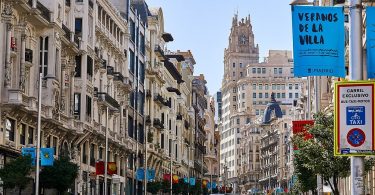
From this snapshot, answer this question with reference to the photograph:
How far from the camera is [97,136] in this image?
221 ft

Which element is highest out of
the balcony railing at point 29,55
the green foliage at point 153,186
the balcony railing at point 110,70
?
the balcony railing at point 110,70

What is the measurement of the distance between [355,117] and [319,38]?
2000mm

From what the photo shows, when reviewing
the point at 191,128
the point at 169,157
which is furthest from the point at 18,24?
the point at 191,128

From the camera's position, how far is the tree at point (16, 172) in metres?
40.4

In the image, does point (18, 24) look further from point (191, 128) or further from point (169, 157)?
point (191, 128)

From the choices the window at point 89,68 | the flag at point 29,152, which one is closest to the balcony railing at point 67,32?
the window at point 89,68

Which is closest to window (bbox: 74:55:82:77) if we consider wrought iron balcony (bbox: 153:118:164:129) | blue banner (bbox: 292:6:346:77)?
wrought iron balcony (bbox: 153:118:164:129)

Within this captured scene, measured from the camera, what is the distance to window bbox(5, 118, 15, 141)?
46.2 metres

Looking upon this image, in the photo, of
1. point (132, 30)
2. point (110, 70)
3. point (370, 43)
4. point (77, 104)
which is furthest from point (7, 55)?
point (132, 30)

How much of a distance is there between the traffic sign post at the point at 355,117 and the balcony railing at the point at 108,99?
53606 millimetres

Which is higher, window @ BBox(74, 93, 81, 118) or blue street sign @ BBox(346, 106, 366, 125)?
window @ BBox(74, 93, 81, 118)

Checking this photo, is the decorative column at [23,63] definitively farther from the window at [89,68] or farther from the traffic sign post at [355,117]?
the traffic sign post at [355,117]

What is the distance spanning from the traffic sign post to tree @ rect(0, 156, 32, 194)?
91.5ft

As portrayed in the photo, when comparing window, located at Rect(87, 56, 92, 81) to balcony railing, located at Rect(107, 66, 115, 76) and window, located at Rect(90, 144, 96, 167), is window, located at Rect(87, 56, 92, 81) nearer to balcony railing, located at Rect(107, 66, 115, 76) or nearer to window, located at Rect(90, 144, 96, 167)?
window, located at Rect(90, 144, 96, 167)
